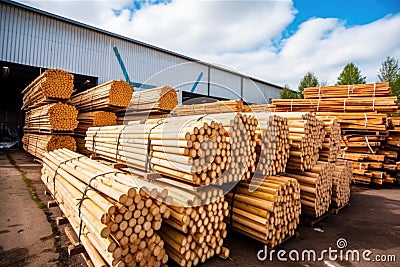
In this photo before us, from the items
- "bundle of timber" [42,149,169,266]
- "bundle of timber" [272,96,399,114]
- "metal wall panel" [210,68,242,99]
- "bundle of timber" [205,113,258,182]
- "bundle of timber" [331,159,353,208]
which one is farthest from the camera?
"metal wall panel" [210,68,242,99]

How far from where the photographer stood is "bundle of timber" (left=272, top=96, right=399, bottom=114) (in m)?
8.74

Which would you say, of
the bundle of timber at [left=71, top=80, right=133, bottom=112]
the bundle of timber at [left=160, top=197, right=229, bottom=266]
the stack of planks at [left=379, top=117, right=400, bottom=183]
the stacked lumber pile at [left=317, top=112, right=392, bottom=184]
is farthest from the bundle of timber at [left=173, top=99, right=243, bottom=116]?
the stack of planks at [left=379, top=117, right=400, bottom=183]

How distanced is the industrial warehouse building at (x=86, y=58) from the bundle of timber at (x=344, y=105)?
31.2 feet

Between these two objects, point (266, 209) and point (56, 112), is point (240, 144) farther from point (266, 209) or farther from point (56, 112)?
point (56, 112)

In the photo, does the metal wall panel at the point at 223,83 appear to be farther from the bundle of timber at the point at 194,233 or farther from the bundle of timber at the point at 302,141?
the bundle of timber at the point at 194,233

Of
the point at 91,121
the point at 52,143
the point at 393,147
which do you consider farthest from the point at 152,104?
the point at 393,147

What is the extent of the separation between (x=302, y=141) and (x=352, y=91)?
665 centimetres

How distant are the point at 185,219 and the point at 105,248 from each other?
1018 millimetres

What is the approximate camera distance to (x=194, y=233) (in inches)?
130

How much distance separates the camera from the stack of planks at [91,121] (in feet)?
31.3

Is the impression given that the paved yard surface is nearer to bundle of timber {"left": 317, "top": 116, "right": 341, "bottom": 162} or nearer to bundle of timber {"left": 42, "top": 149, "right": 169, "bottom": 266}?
bundle of timber {"left": 42, "top": 149, "right": 169, "bottom": 266}

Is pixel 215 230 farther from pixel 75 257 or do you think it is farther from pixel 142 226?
pixel 75 257

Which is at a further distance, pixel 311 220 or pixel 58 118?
pixel 58 118

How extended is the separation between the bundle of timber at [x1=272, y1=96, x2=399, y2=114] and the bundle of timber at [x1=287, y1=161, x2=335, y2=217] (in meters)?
5.37
